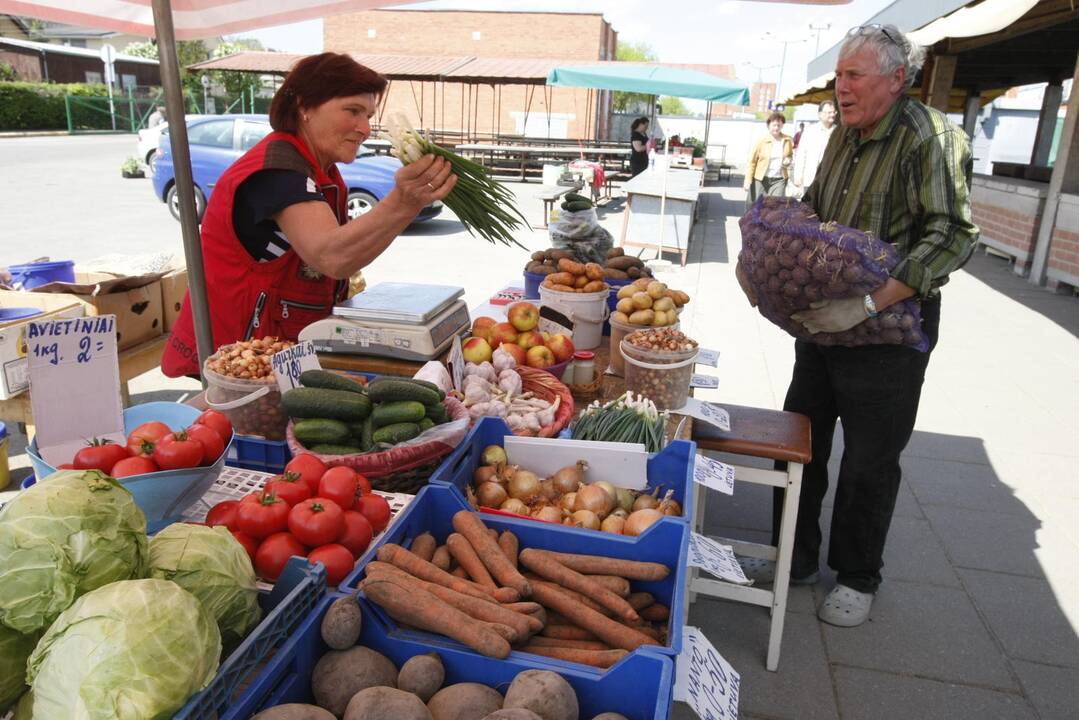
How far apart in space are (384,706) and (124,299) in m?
4.31

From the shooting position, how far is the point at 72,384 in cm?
185

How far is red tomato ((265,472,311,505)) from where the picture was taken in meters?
1.71

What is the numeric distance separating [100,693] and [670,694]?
0.88m

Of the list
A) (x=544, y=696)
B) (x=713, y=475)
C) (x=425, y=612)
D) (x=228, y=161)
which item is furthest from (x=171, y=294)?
(x=228, y=161)

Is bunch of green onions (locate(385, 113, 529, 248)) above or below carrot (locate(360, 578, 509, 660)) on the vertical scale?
above

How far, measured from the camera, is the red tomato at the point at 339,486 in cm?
173

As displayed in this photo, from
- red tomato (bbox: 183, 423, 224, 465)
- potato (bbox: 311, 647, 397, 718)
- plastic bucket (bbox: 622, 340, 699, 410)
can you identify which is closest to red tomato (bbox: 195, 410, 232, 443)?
red tomato (bbox: 183, 423, 224, 465)

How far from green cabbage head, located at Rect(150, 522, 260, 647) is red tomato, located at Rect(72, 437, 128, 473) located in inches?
12.9

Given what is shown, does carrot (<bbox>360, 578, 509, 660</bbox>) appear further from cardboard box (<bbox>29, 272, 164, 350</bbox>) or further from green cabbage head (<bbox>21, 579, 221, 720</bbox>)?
cardboard box (<bbox>29, 272, 164, 350</bbox>)

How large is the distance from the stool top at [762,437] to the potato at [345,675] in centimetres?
189

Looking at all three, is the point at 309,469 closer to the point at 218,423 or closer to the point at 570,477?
the point at 218,423

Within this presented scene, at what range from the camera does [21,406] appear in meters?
3.93

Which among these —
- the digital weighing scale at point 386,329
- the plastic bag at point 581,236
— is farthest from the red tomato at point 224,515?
the plastic bag at point 581,236

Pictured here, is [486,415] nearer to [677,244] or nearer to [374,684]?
[374,684]
